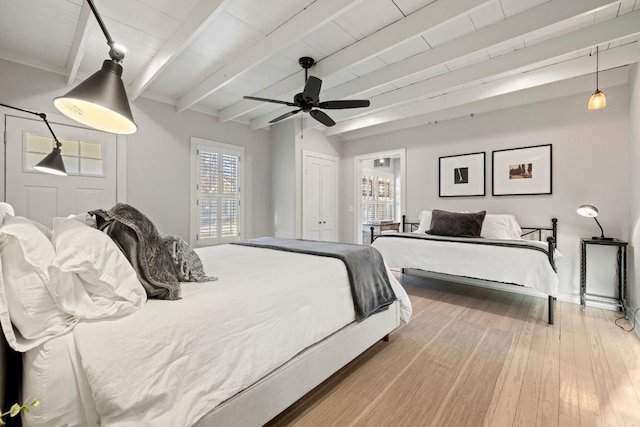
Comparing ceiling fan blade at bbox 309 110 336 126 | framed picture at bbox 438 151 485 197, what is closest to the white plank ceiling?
ceiling fan blade at bbox 309 110 336 126

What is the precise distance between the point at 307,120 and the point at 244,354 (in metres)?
4.27

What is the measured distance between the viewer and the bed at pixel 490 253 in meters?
2.87

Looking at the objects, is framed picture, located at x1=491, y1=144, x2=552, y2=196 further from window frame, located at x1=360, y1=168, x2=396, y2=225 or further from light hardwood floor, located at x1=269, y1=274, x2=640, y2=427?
window frame, located at x1=360, y1=168, x2=396, y2=225

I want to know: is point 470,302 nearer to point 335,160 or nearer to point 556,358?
point 556,358

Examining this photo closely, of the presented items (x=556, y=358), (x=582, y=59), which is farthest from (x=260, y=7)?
(x=556, y=358)

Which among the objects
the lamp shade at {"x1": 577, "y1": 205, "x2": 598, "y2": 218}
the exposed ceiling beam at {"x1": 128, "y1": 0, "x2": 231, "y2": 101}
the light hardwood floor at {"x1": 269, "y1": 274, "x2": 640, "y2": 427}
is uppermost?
the exposed ceiling beam at {"x1": 128, "y1": 0, "x2": 231, "y2": 101}

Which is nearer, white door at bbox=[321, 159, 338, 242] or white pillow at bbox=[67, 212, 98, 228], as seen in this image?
white pillow at bbox=[67, 212, 98, 228]

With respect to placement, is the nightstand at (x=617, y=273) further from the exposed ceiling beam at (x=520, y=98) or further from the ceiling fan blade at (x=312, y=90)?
the ceiling fan blade at (x=312, y=90)

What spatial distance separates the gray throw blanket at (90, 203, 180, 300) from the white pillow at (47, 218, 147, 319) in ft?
0.26

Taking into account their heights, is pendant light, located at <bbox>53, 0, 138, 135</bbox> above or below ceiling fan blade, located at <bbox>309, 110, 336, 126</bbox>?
below

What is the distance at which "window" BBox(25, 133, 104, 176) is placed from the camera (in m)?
3.06

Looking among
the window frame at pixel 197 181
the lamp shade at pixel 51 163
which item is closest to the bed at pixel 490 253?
the window frame at pixel 197 181

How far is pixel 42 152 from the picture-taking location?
123 inches

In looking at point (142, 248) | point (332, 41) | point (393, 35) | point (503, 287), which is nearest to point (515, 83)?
point (393, 35)
